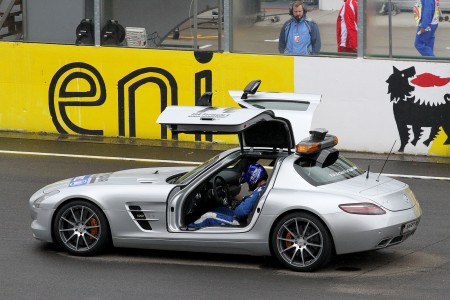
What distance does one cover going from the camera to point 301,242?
410 inches

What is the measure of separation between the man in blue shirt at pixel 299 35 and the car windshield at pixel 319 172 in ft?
21.4

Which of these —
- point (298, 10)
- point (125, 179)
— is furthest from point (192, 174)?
point (298, 10)

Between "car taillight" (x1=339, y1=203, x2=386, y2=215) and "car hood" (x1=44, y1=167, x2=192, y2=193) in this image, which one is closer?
"car taillight" (x1=339, y1=203, x2=386, y2=215)

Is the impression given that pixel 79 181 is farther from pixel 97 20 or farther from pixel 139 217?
pixel 97 20

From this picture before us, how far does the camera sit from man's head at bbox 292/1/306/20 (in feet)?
57.0

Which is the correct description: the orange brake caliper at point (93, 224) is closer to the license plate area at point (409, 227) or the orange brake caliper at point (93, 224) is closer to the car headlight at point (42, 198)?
the car headlight at point (42, 198)

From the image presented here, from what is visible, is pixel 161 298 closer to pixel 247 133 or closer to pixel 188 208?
Answer: pixel 188 208

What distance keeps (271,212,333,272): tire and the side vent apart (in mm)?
1344

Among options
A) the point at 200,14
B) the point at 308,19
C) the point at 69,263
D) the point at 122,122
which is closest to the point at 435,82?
the point at 308,19

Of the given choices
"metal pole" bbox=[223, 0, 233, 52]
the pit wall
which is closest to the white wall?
the pit wall

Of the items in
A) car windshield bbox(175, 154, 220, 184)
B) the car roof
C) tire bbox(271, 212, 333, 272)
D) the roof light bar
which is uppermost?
the car roof

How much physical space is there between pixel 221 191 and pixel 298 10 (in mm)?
6831

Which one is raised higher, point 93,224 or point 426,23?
point 426,23

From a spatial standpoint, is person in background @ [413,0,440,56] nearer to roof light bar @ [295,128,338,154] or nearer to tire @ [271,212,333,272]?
roof light bar @ [295,128,338,154]
